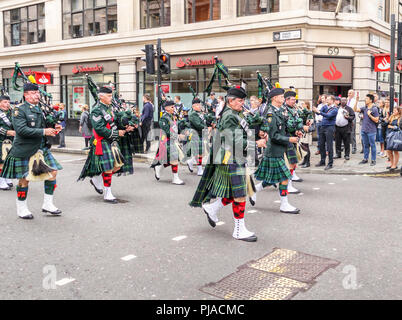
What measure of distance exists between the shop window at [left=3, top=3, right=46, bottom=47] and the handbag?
20751 mm

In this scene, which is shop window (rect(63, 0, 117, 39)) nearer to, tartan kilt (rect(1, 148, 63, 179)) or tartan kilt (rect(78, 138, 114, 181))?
tartan kilt (rect(78, 138, 114, 181))

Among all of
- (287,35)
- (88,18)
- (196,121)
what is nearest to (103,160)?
(196,121)

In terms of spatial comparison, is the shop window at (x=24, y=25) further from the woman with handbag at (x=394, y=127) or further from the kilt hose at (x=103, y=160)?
the woman with handbag at (x=394, y=127)

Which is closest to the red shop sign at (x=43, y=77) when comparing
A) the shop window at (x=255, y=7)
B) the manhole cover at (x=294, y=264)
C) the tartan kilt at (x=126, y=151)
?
the shop window at (x=255, y=7)

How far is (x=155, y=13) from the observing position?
2073 cm

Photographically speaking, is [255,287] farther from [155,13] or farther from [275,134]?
[155,13]

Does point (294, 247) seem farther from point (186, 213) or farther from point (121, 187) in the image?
point (121, 187)

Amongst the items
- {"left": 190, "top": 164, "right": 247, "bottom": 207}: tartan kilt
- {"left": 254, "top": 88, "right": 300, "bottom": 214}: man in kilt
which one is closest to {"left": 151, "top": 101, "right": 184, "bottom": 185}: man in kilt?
{"left": 254, "top": 88, "right": 300, "bottom": 214}: man in kilt

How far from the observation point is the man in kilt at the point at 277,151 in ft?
23.0

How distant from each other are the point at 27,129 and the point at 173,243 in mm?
2794
